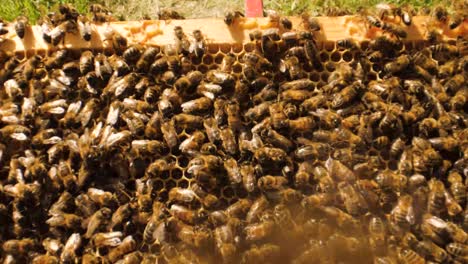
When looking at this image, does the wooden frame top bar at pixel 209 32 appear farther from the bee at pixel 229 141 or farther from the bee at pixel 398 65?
the bee at pixel 229 141

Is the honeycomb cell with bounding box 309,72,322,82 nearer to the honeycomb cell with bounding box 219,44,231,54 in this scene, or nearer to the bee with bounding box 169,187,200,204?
the honeycomb cell with bounding box 219,44,231,54

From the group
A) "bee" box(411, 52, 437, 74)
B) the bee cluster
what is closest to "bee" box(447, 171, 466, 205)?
the bee cluster

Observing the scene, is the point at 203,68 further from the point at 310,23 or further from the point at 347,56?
the point at 347,56

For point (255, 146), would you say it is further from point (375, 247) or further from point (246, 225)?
point (375, 247)

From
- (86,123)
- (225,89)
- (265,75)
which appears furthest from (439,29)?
(86,123)

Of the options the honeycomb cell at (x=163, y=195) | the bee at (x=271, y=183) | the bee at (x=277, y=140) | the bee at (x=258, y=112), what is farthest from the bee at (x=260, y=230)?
the bee at (x=258, y=112)

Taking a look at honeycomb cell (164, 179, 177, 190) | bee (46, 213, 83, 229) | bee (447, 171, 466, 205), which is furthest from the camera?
honeycomb cell (164, 179, 177, 190)
